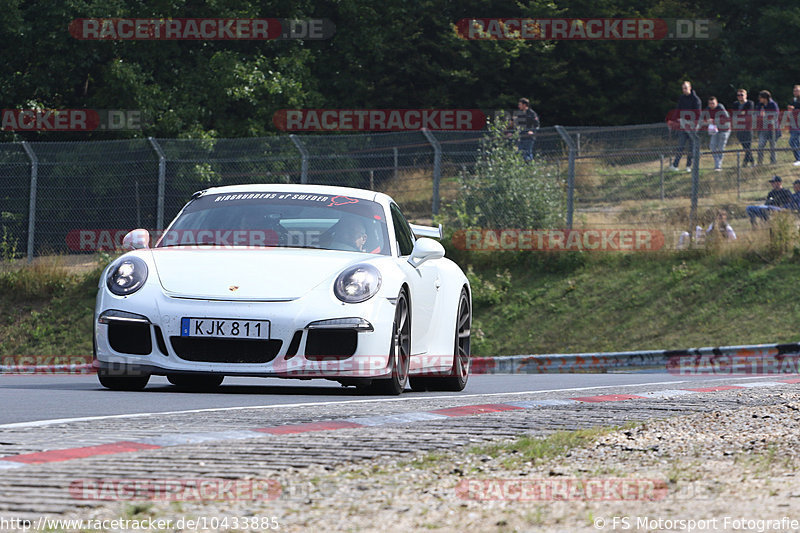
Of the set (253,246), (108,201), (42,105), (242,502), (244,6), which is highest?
(244,6)

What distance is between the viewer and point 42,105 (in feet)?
118

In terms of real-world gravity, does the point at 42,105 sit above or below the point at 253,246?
above

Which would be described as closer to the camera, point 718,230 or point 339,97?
point 718,230

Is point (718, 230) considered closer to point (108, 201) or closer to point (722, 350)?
point (722, 350)

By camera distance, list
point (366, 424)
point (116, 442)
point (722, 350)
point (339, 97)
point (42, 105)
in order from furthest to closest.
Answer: point (339, 97), point (42, 105), point (722, 350), point (366, 424), point (116, 442)

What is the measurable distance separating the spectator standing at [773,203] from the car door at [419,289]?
1391cm

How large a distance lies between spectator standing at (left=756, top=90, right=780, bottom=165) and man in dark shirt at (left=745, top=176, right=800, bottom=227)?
84 cm

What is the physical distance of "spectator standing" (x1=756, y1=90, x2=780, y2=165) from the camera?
77.5 ft

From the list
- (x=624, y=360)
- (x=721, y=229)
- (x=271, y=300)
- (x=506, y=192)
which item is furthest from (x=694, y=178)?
(x=271, y=300)

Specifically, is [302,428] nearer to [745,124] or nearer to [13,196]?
[13,196]

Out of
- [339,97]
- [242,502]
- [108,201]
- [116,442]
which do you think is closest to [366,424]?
[116,442]

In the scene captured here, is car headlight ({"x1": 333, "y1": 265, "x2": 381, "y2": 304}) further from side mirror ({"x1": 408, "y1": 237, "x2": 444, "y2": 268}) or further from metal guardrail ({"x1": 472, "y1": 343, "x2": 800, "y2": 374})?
metal guardrail ({"x1": 472, "y1": 343, "x2": 800, "y2": 374})

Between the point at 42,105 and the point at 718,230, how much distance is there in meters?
20.3

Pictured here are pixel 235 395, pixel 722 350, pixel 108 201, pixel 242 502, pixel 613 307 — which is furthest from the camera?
pixel 108 201
